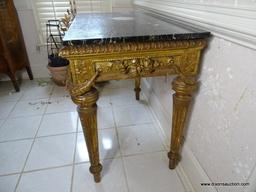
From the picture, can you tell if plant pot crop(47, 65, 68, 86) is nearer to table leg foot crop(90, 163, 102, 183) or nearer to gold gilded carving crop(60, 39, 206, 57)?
table leg foot crop(90, 163, 102, 183)

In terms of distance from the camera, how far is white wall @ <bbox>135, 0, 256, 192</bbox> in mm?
570

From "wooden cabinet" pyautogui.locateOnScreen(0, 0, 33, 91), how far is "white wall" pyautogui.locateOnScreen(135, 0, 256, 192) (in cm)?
161

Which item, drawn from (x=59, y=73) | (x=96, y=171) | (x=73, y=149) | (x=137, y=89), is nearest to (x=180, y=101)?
(x=96, y=171)

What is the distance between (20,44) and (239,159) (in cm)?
221

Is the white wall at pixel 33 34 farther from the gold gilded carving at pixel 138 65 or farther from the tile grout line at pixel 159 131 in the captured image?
the gold gilded carving at pixel 138 65

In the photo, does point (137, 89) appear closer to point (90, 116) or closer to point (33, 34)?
point (90, 116)

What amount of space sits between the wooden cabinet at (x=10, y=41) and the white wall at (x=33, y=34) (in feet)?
0.22

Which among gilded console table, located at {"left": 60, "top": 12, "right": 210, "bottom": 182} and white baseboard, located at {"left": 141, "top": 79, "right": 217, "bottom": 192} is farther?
white baseboard, located at {"left": 141, "top": 79, "right": 217, "bottom": 192}

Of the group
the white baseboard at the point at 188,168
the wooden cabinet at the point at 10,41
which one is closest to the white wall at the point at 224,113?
the white baseboard at the point at 188,168

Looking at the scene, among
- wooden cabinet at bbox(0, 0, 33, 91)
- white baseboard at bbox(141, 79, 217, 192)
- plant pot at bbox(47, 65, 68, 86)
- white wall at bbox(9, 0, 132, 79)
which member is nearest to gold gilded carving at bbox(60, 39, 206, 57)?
white baseboard at bbox(141, 79, 217, 192)

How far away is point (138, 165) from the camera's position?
1105mm

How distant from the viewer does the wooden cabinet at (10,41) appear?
1.80 metres

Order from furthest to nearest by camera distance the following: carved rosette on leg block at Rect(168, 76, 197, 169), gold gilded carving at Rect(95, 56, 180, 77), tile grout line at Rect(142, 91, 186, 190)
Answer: tile grout line at Rect(142, 91, 186, 190)
carved rosette on leg block at Rect(168, 76, 197, 169)
gold gilded carving at Rect(95, 56, 180, 77)

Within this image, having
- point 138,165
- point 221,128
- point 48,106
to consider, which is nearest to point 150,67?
point 221,128
